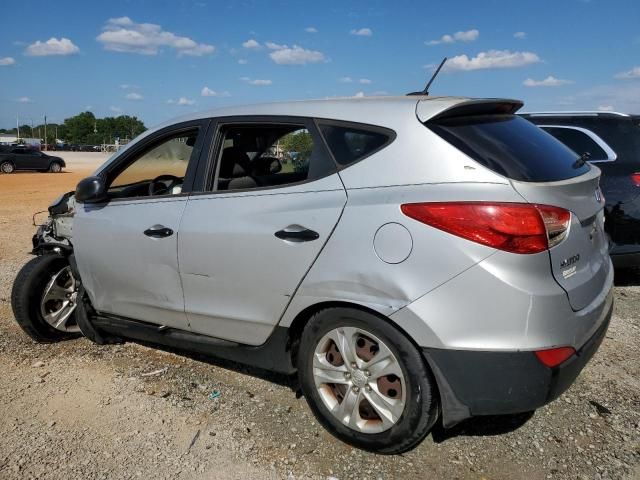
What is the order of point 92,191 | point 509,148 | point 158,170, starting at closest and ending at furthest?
point 509,148, point 92,191, point 158,170

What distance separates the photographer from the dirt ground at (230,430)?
280 cm

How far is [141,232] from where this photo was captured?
3553 millimetres

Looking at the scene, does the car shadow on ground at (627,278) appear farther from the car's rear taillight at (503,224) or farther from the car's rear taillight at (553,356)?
the car's rear taillight at (503,224)

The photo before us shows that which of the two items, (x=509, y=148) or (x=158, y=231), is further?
(x=158, y=231)

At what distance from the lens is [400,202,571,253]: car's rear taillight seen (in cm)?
240

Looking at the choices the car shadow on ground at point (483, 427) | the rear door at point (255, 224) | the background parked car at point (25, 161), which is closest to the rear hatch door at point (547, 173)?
the rear door at point (255, 224)

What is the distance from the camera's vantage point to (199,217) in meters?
3.29

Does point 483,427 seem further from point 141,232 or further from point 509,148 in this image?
point 141,232

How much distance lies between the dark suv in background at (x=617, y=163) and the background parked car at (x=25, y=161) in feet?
94.4

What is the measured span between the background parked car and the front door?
2794cm

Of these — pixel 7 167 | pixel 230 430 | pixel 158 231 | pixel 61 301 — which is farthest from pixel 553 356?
pixel 7 167

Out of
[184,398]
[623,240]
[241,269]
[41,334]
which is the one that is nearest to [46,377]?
[41,334]

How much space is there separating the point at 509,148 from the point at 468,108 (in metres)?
0.32

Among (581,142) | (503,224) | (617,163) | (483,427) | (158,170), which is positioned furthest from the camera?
(581,142)
